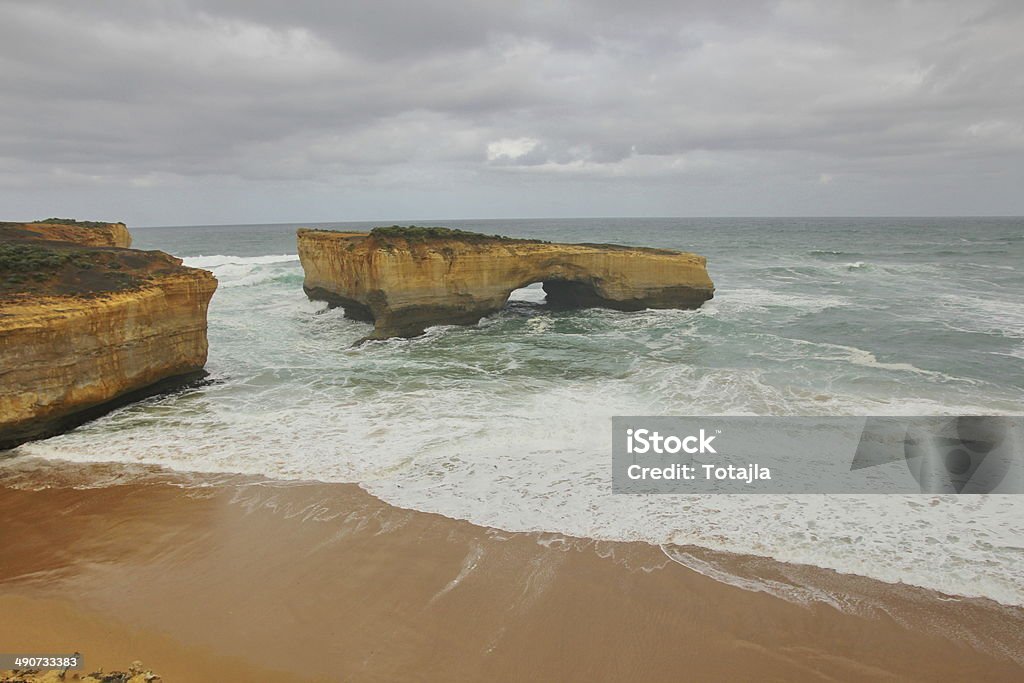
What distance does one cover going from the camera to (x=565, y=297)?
22500mm

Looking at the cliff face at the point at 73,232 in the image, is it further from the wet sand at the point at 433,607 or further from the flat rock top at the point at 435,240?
the wet sand at the point at 433,607

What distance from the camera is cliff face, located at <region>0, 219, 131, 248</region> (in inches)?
605

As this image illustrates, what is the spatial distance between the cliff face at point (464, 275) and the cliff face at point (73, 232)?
6.18 m

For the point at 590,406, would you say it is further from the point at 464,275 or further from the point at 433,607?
the point at 464,275

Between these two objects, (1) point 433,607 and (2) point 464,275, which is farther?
(2) point 464,275

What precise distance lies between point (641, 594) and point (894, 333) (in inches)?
612

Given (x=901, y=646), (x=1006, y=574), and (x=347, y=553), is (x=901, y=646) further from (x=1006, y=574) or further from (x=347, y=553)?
(x=347, y=553)

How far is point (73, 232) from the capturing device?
Answer: 55.4 feet

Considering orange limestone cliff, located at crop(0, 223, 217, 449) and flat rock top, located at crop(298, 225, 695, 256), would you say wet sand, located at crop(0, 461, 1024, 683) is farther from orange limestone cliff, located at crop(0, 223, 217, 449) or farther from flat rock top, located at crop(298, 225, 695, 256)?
flat rock top, located at crop(298, 225, 695, 256)

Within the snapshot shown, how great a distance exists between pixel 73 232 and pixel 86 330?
944 cm

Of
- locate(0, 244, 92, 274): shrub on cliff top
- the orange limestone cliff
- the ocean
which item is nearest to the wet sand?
the ocean

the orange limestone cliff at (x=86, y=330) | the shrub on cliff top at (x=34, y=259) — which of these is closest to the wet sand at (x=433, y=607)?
the orange limestone cliff at (x=86, y=330)

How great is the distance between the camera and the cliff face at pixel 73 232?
605 inches

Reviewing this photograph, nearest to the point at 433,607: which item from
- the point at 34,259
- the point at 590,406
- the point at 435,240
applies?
the point at 590,406
